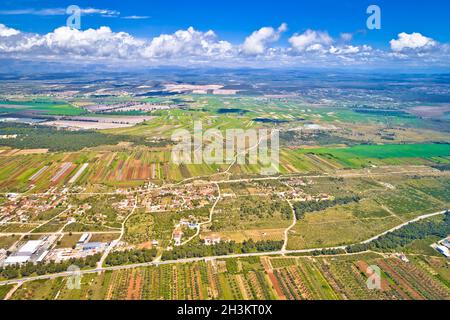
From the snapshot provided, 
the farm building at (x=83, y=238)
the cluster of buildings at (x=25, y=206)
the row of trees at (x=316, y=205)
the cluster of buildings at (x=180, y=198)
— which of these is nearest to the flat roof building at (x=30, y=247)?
the farm building at (x=83, y=238)

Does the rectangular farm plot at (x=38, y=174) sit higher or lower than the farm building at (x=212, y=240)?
higher

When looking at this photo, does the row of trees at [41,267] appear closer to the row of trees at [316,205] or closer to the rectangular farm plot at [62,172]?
the rectangular farm plot at [62,172]

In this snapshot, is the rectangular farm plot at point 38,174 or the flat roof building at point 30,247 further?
the rectangular farm plot at point 38,174

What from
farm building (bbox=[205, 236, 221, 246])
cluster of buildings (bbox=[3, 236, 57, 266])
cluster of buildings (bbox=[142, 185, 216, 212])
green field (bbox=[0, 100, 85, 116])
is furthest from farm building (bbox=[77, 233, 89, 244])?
green field (bbox=[0, 100, 85, 116])

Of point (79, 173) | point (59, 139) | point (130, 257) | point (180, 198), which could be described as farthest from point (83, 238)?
point (59, 139)

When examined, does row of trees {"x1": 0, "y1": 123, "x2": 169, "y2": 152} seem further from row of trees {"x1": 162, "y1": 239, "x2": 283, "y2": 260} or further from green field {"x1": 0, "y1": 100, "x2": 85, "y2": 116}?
row of trees {"x1": 162, "y1": 239, "x2": 283, "y2": 260}

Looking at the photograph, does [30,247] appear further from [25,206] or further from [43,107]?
[43,107]
